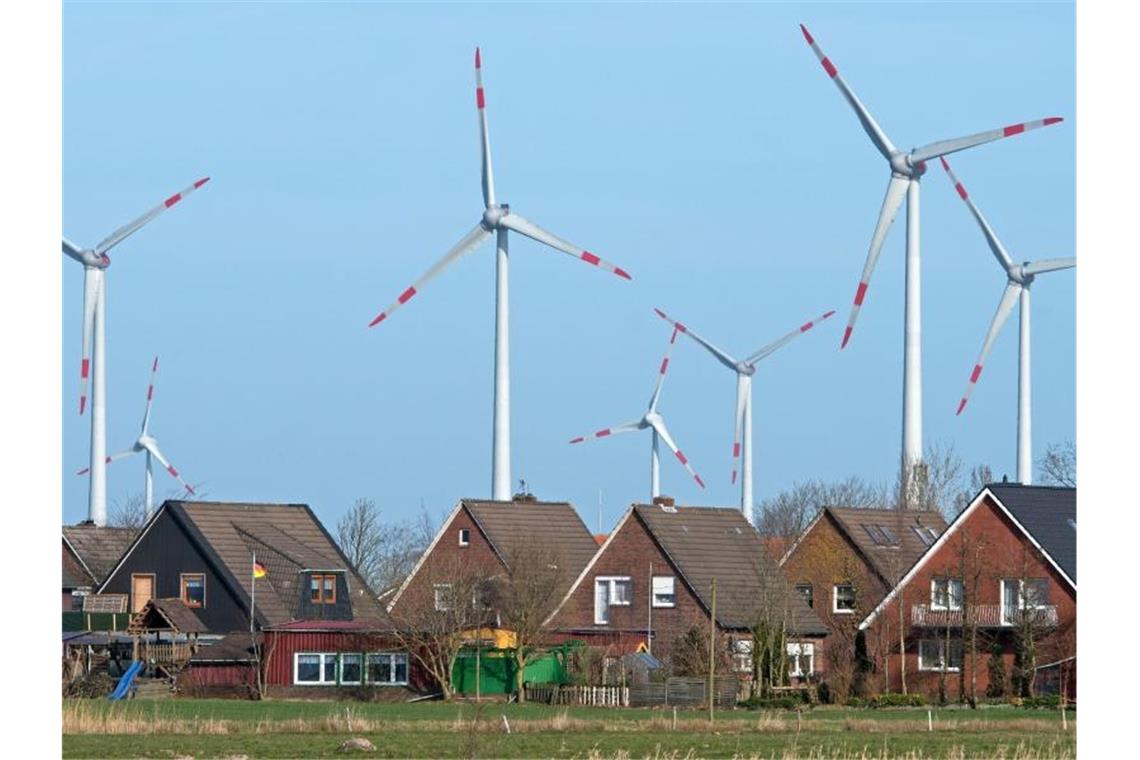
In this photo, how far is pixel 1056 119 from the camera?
6322cm

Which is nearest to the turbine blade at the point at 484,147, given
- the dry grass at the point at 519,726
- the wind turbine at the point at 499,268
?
the wind turbine at the point at 499,268

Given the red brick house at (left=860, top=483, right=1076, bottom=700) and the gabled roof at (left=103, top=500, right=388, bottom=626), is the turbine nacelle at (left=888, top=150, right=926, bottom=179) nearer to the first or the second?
the red brick house at (left=860, top=483, right=1076, bottom=700)

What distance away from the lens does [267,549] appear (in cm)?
7706

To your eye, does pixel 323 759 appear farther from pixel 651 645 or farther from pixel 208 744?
pixel 651 645

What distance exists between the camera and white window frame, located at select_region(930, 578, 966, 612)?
2552 inches

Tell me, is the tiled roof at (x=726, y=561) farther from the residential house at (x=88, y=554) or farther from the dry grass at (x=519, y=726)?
A: the residential house at (x=88, y=554)

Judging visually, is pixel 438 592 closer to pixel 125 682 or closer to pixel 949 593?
pixel 125 682

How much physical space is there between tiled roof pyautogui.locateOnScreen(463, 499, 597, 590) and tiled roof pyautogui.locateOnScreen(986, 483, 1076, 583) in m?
17.1

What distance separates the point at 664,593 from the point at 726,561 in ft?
9.12

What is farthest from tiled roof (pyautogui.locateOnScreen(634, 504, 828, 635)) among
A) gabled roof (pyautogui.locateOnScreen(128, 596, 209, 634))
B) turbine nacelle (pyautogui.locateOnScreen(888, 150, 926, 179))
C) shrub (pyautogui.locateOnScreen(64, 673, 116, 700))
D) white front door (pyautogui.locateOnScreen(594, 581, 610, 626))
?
shrub (pyautogui.locateOnScreen(64, 673, 116, 700))

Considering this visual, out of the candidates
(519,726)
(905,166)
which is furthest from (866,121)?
(519,726)

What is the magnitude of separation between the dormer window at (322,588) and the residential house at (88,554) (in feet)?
44.3
